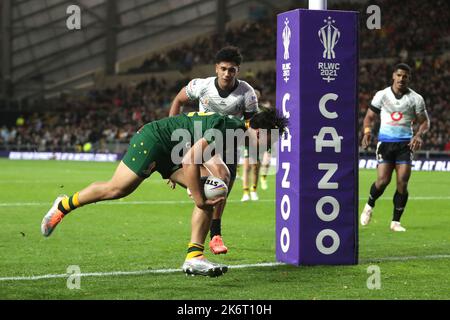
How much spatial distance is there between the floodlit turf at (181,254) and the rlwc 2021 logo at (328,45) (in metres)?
1.92

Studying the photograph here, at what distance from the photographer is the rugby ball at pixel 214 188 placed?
8055mm

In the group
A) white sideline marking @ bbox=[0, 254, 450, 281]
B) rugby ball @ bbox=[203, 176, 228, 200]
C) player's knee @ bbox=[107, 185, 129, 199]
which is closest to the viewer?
white sideline marking @ bbox=[0, 254, 450, 281]

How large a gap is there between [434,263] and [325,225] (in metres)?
1.26

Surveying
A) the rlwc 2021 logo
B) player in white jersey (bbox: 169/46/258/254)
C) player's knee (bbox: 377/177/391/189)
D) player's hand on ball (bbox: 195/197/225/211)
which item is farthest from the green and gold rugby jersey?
player's knee (bbox: 377/177/391/189)

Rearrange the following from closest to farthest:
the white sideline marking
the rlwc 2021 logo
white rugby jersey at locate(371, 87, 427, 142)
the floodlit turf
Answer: the floodlit turf → the white sideline marking → the rlwc 2021 logo → white rugby jersey at locate(371, 87, 427, 142)

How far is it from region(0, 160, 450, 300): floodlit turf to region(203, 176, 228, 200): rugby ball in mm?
768

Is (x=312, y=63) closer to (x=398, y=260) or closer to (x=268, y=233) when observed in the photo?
(x=398, y=260)

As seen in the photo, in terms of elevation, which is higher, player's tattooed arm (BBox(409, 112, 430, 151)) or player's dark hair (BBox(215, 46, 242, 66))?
player's dark hair (BBox(215, 46, 242, 66))

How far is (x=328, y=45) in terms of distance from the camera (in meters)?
8.65

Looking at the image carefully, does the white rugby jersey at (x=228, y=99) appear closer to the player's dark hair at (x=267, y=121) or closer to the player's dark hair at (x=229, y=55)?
the player's dark hair at (x=229, y=55)

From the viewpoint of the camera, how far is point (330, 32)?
8664mm

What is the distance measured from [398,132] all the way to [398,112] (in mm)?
303

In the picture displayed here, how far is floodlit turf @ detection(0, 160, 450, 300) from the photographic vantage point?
7254mm

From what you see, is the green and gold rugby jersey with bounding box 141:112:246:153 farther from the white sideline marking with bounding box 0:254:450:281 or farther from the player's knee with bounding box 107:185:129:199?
the white sideline marking with bounding box 0:254:450:281
